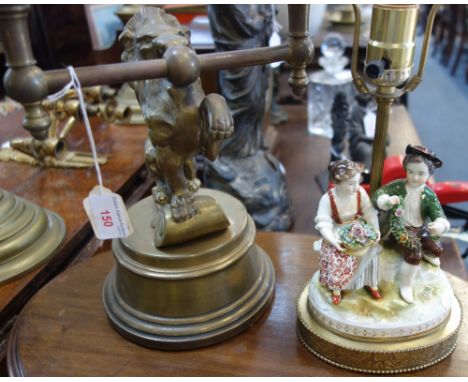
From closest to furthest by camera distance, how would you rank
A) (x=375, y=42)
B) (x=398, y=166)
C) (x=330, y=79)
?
(x=375, y=42) → (x=398, y=166) → (x=330, y=79)

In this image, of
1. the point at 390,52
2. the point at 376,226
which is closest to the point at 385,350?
the point at 376,226

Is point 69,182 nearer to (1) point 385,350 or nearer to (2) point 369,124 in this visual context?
(2) point 369,124

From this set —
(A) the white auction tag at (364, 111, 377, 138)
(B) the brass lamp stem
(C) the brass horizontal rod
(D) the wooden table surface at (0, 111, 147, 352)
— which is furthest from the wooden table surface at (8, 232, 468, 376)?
(A) the white auction tag at (364, 111, 377, 138)

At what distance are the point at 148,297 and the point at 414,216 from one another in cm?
41

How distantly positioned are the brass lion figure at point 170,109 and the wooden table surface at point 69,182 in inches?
16.7

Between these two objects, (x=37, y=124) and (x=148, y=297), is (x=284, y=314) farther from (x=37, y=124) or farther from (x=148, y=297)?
(x=37, y=124)

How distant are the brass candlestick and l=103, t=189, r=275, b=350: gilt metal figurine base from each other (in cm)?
29

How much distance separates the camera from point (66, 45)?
A: 6.08 ft

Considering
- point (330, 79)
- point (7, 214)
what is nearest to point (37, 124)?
point (7, 214)

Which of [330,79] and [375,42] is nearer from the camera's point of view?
[375,42]

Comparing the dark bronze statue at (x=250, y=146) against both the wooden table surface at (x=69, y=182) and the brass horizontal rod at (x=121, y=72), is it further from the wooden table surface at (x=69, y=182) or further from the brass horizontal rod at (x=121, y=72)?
the brass horizontal rod at (x=121, y=72)

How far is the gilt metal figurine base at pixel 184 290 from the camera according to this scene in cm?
71

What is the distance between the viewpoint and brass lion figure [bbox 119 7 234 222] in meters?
0.62

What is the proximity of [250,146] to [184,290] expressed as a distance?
0.70 meters
